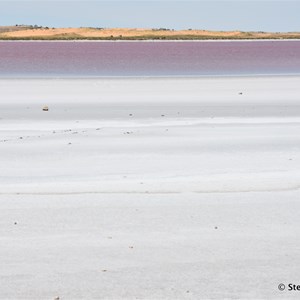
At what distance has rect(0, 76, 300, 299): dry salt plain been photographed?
5.73m

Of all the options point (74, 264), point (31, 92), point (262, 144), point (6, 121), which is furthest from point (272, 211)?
point (31, 92)

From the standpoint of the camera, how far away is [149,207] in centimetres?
779

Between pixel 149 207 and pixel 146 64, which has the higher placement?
pixel 146 64

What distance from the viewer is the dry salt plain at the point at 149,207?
18.8 feet

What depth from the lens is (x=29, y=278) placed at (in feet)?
18.9

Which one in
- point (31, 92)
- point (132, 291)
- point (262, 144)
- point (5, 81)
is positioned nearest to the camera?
point (132, 291)

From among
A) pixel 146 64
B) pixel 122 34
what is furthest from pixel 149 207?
pixel 122 34

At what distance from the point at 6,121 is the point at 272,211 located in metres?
9.33

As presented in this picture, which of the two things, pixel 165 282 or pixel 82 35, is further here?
pixel 82 35

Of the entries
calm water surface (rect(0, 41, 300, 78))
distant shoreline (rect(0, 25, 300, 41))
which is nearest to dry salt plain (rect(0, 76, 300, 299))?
calm water surface (rect(0, 41, 300, 78))

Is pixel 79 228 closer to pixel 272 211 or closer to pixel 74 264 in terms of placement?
pixel 74 264

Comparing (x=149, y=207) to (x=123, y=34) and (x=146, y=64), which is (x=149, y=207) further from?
(x=123, y=34)

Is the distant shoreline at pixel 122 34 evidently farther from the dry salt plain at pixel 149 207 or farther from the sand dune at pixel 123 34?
the dry salt plain at pixel 149 207

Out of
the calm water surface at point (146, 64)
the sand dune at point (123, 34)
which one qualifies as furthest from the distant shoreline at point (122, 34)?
the calm water surface at point (146, 64)
